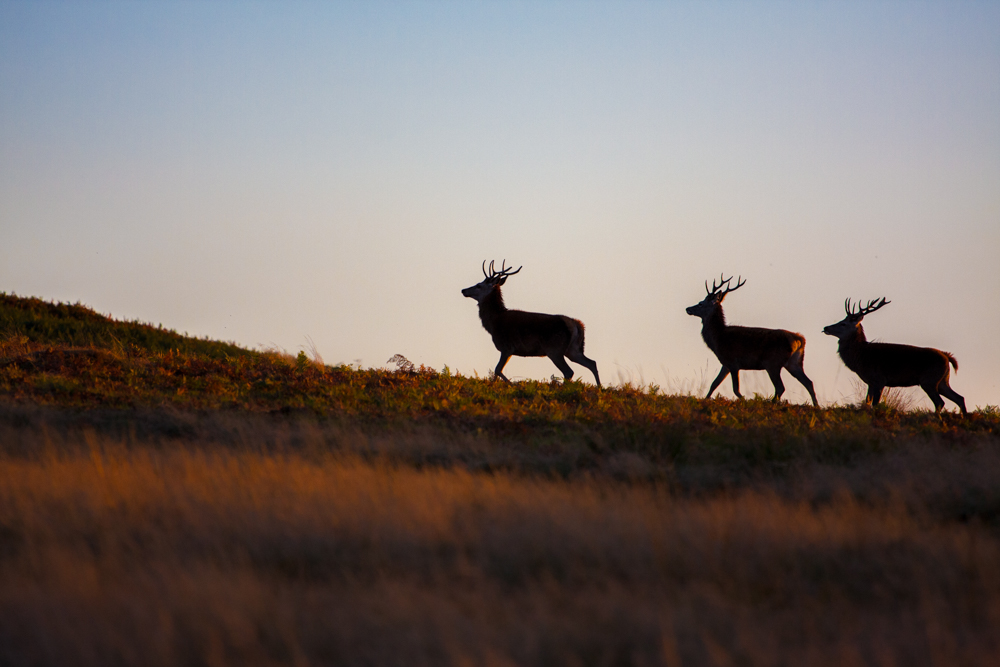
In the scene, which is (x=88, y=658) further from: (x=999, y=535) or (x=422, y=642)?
(x=999, y=535)

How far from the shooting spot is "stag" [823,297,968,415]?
16656 millimetres

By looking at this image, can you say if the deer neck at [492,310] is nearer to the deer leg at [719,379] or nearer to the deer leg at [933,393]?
the deer leg at [719,379]

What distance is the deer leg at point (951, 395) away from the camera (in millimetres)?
16250

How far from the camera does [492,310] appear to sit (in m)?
18.4

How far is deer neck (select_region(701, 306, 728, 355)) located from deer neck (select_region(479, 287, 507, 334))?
438 centimetres

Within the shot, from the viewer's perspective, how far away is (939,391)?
16.7m

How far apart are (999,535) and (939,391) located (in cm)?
1098

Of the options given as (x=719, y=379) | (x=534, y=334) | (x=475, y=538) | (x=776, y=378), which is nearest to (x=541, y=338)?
(x=534, y=334)

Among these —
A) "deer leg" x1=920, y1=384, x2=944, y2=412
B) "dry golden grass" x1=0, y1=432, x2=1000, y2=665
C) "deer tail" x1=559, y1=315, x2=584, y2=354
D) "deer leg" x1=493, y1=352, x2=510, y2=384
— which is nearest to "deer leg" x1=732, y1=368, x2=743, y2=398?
"deer tail" x1=559, y1=315, x2=584, y2=354

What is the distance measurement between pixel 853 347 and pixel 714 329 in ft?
9.26

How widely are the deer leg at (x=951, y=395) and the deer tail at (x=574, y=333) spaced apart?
7000 mm

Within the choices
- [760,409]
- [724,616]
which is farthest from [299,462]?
[760,409]

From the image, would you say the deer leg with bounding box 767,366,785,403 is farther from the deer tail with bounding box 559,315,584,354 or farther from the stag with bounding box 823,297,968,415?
the deer tail with bounding box 559,315,584,354

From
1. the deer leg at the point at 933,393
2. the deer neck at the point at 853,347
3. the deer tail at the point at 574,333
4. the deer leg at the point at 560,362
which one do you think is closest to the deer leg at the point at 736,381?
the deer neck at the point at 853,347
